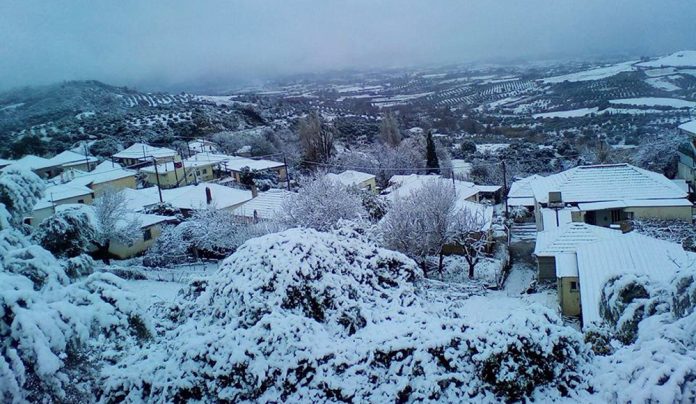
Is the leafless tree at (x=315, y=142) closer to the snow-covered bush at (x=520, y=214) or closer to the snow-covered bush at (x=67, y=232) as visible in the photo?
the snow-covered bush at (x=520, y=214)

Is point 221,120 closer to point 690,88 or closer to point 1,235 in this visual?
point 690,88

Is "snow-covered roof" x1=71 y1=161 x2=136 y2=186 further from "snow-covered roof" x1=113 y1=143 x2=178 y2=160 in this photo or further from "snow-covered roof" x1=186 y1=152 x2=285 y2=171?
"snow-covered roof" x1=186 y1=152 x2=285 y2=171

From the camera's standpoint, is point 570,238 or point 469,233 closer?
point 570,238

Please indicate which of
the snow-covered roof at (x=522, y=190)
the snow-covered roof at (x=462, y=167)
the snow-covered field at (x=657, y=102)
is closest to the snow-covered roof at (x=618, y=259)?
the snow-covered roof at (x=522, y=190)

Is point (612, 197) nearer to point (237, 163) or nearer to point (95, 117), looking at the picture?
point (237, 163)

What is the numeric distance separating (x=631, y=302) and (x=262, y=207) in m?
19.9

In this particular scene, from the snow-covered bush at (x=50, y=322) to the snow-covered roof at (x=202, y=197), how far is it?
64.0 ft

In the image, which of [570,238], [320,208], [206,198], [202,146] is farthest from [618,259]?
[202,146]

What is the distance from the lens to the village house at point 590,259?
11.2m

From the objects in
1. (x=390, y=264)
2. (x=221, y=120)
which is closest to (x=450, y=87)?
(x=221, y=120)

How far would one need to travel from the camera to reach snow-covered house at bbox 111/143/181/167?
116 ft

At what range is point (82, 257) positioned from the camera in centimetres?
408

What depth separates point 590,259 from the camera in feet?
41.8

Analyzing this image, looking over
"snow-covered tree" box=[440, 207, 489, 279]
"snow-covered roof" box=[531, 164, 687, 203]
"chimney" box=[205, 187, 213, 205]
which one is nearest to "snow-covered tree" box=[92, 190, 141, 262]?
"chimney" box=[205, 187, 213, 205]
